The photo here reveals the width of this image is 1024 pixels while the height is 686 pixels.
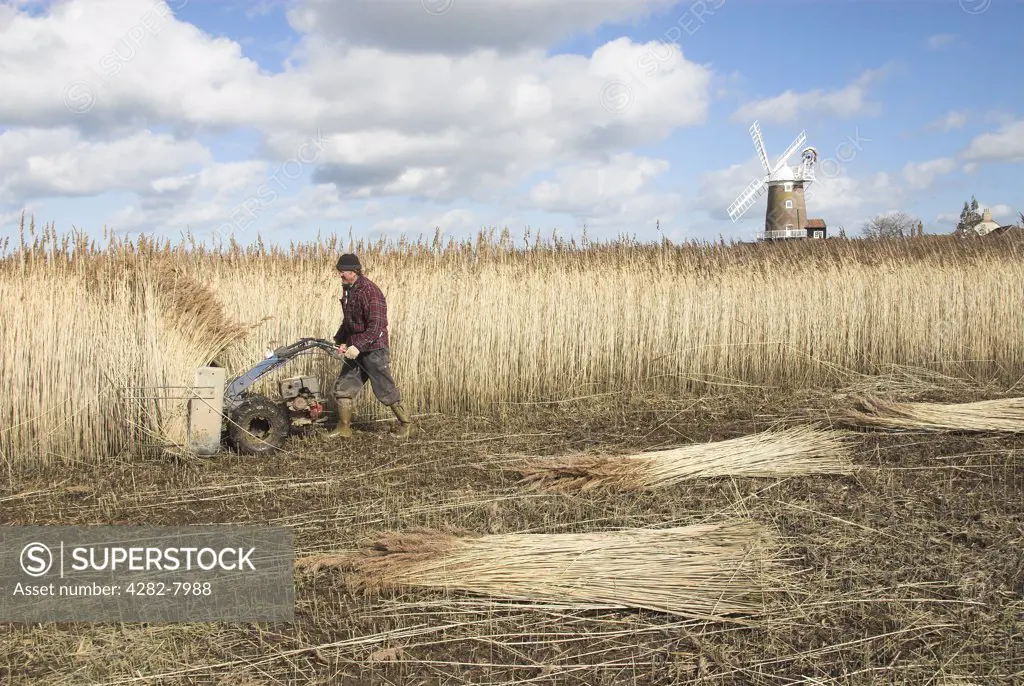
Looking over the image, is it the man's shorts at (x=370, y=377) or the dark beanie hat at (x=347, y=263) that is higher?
the dark beanie hat at (x=347, y=263)

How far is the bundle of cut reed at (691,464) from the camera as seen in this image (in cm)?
555

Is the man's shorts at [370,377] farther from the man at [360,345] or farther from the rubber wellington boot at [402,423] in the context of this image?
the rubber wellington boot at [402,423]

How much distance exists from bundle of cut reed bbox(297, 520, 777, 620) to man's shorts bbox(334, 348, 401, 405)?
337 centimetres

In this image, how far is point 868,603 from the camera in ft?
12.1

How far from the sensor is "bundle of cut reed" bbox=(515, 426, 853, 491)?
5555 millimetres

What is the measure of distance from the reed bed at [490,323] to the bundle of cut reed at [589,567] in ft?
11.1

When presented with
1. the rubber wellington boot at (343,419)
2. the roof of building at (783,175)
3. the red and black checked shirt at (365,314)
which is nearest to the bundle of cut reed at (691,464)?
the red and black checked shirt at (365,314)

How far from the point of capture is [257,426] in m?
6.97

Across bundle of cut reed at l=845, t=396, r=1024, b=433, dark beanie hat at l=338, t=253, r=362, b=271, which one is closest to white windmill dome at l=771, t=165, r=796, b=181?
bundle of cut reed at l=845, t=396, r=1024, b=433

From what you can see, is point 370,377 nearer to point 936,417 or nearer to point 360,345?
point 360,345


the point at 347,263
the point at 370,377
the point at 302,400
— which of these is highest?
the point at 347,263

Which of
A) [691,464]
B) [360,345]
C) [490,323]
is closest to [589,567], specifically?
[691,464]

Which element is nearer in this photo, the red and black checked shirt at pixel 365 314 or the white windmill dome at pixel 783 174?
the red and black checked shirt at pixel 365 314

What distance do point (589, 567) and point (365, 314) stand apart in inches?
158
